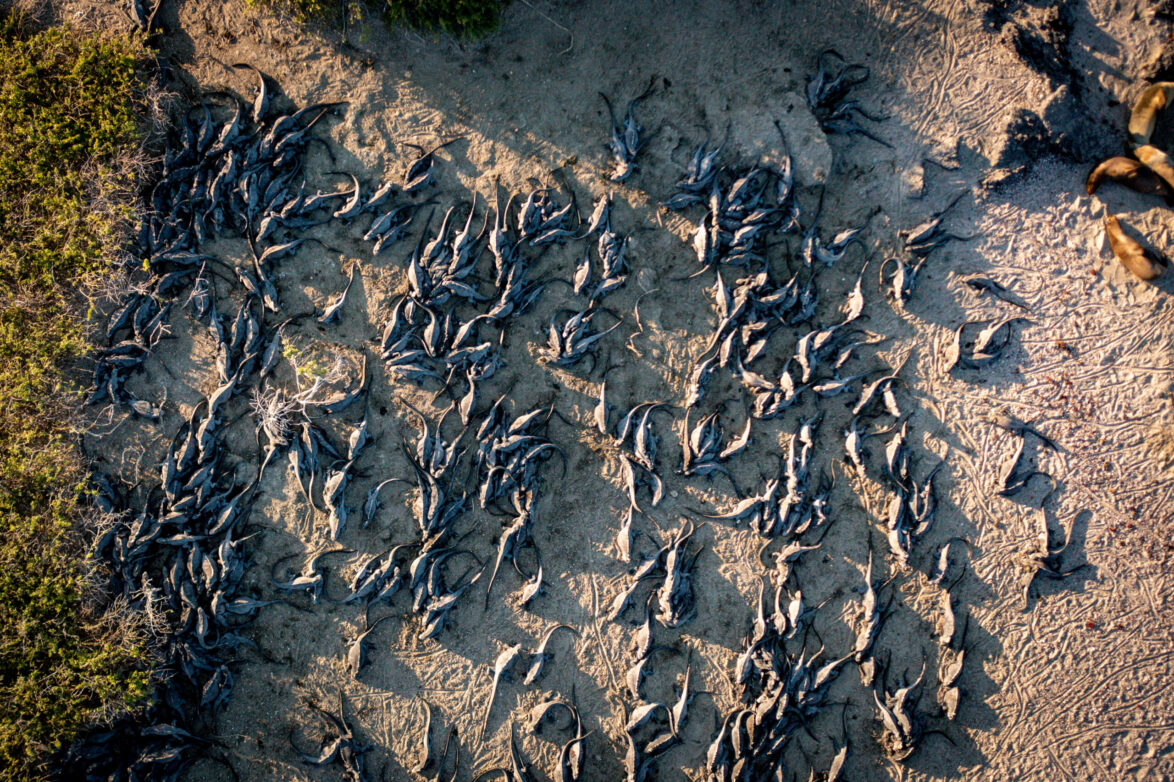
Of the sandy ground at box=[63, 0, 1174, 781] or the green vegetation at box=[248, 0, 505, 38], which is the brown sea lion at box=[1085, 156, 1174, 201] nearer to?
the sandy ground at box=[63, 0, 1174, 781]

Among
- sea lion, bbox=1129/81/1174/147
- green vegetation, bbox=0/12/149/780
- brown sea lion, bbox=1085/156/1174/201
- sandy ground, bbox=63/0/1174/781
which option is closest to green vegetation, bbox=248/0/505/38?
sandy ground, bbox=63/0/1174/781

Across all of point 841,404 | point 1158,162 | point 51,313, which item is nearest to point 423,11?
point 51,313

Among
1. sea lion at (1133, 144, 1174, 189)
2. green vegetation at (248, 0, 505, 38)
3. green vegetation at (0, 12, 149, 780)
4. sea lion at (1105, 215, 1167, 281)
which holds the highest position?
sea lion at (1133, 144, 1174, 189)

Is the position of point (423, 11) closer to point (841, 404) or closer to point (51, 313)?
point (51, 313)

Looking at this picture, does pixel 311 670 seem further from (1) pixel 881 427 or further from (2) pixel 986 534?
(2) pixel 986 534

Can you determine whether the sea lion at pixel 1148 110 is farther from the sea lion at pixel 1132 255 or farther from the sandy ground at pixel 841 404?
the sea lion at pixel 1132 255

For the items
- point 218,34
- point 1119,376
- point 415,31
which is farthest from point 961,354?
point 218,34
